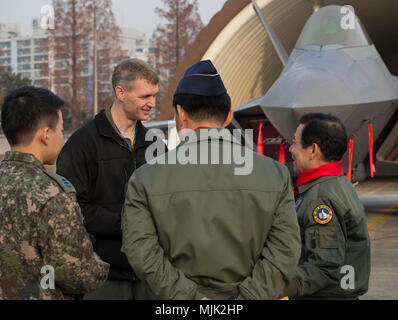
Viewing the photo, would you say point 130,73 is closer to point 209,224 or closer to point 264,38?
point 209,224

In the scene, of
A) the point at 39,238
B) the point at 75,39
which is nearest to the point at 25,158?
the point at 39,238

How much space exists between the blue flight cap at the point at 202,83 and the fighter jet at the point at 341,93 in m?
6.11

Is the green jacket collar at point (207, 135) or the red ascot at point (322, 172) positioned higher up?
the green jacket collar at point (207, 135)

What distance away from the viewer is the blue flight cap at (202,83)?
242cm

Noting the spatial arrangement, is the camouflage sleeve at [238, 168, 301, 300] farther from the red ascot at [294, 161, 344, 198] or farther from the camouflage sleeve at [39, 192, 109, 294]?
the red ascot at [294, 161, 344, 198]

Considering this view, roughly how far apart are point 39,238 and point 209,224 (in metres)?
0.75

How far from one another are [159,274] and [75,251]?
1.31ft

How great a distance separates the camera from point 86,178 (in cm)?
344

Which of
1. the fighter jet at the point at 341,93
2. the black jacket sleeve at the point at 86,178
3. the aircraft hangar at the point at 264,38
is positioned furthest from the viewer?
the aircraft hangar at the point at 264,38

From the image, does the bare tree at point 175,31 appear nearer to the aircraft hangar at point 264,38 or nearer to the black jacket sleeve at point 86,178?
the aircraft hangar at point 264,38

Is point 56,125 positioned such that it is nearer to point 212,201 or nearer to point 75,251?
point 75,251

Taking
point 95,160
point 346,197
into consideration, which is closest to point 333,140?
point 346,197

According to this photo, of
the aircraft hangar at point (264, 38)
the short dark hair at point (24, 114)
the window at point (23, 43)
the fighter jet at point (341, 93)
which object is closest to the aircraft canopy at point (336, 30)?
the fighter jet at point (341, 93)

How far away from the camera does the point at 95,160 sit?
349 centimetres
